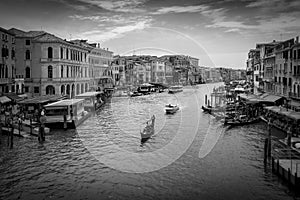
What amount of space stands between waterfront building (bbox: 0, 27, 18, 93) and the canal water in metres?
11.6

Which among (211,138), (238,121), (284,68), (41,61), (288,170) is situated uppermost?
(41,61)

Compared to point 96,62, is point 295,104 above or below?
below

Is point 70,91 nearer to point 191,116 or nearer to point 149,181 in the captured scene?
point 191,116

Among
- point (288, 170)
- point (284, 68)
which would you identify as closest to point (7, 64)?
point (288, 170)

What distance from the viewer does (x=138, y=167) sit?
579 inches

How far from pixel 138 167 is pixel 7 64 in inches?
903

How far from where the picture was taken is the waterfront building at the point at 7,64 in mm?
29094

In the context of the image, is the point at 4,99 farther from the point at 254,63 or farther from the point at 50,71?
the point at 254,63

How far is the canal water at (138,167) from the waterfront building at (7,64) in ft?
37.9

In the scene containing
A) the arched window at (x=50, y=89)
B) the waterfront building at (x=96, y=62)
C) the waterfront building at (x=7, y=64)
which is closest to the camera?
the waterfront building at (x=7, y=64)

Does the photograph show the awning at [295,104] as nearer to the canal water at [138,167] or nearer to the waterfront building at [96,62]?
the canal water at [138,167]

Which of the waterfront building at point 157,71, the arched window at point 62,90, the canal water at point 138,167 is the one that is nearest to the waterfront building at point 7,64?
the arched window at point 62,90

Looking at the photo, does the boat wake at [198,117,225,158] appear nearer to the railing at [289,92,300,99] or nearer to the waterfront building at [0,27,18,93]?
the railing at [289,92,300,99]

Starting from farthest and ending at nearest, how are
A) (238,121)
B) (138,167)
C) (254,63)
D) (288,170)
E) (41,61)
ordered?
(254,63), (41,61), (238,121), (138,167), (288,170)
